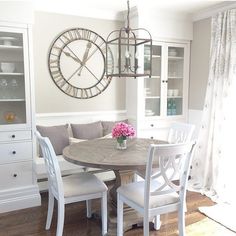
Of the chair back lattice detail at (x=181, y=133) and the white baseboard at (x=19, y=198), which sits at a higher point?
the chair back lattice detail at (x=181, y=133)

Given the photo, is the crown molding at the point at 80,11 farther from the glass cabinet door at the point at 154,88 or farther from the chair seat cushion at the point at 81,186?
the chair seat cushion at the point at 81,186

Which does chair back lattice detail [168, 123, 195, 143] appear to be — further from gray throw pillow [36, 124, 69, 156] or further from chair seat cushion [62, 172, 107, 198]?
gray throw pillow [36, 124, 69, 156]

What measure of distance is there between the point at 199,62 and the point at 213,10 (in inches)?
28.3

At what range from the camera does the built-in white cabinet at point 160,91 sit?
377 centimetres

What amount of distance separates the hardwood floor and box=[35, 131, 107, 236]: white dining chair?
17 centimetres

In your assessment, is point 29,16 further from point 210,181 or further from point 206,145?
point 210,181

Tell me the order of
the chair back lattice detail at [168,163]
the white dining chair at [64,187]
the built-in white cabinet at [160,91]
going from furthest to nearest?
the built-in white cabinet at [160,91]
the white dining chair at [64,187]
the chair back lattice detail at [168,163]

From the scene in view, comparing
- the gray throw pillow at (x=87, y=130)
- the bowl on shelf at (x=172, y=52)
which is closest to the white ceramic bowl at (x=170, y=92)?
the bowl on shelf at (x=172, y=52)

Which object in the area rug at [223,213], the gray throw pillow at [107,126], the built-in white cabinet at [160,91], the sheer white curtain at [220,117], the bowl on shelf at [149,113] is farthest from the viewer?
the bowl on shelf at [149,113]

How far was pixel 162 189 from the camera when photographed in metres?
2.14

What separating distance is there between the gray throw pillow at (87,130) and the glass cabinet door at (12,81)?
707 millimetres

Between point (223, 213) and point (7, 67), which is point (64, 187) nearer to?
point (7, 67)

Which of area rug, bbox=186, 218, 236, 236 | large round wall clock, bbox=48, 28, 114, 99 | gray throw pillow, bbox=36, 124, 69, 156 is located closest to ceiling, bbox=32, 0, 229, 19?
large round wall clock, bbox=48, 28, 114, 99

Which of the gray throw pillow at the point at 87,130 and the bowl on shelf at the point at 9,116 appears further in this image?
the gray throw pillow at the point at 87,130
